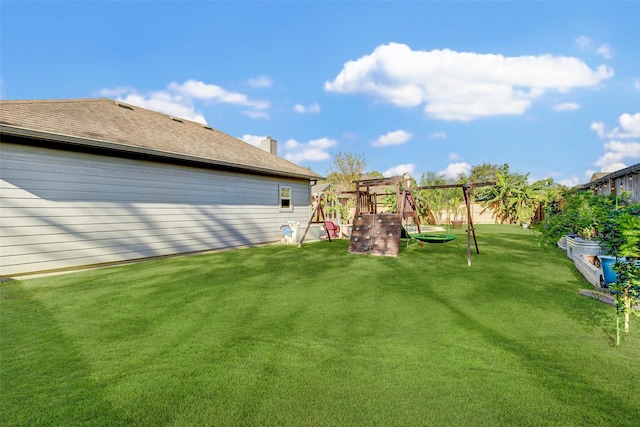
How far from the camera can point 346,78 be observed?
27.1 m

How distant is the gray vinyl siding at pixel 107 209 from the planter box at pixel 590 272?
9819mm

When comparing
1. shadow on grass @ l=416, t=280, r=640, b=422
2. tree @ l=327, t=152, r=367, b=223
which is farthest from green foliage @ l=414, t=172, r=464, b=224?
shadow on grass @ l=416, t=280, r=640, b=422

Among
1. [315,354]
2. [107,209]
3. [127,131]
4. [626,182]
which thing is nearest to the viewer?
[315,354]

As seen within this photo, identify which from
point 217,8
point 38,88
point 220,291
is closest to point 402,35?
point 217,8

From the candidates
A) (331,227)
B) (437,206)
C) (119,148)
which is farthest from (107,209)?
(437,206)

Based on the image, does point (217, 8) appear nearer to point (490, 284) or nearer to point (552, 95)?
point (490, 284)

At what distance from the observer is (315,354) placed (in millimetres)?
2781

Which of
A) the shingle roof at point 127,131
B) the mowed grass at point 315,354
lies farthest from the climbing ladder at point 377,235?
the shingle roof at point 127,131

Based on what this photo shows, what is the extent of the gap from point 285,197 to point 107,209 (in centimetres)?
698

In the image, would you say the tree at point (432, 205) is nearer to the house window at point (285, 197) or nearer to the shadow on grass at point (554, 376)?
the house window at point (285, 197)

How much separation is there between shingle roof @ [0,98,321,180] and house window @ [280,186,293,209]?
0.76 meters

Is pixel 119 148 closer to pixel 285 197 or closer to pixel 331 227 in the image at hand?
pixel 285 197

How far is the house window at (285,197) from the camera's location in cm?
1326

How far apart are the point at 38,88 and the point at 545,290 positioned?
1868 cm
